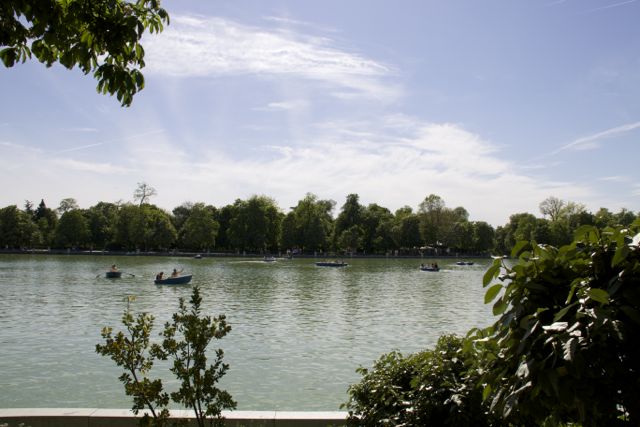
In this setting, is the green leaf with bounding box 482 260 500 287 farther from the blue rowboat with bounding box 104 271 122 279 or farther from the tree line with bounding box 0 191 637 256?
the tree line with bounding box 0 191 637 256

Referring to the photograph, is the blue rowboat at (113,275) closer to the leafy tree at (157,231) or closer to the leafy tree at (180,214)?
the leafy tree at (157,231)

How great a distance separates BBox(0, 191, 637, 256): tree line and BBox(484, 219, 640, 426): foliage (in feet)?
358

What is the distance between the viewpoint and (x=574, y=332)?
199cm

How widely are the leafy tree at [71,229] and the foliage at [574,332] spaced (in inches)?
4719

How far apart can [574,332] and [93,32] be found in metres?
4.47

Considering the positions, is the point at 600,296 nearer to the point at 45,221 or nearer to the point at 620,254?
the point at 620,254

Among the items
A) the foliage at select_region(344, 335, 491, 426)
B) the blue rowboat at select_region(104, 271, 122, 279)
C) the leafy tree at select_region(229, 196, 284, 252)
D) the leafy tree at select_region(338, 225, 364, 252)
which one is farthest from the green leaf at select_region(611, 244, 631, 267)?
the leafy tree at select_region(338, 225, 364, 252)

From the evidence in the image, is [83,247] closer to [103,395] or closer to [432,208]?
[432,208]

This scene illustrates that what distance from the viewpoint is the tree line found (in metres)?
110

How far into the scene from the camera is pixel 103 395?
11391 millimetres

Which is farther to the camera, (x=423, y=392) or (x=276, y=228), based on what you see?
(x=276, y=228)

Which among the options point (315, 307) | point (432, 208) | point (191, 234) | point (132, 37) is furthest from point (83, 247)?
point (132, 37)

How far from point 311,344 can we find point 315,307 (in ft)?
33.5

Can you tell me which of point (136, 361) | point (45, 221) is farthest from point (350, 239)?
point (136, 361)
